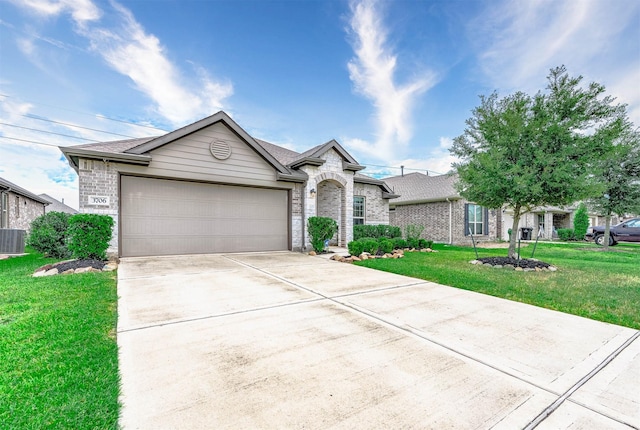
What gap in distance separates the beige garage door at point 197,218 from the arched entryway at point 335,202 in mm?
2337

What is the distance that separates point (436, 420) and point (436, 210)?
15926 millimetres

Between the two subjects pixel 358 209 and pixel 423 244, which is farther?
pixel 358 209

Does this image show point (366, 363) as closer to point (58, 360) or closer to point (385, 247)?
point (58, 360)

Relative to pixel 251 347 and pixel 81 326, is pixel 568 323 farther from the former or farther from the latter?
pixel 81 326

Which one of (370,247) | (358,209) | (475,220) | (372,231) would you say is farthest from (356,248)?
(475,220)

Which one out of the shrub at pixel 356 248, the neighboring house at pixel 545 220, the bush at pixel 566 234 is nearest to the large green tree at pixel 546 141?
the shrub at pixel 356 248

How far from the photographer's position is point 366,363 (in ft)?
8.47

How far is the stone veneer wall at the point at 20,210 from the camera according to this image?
1457 cm

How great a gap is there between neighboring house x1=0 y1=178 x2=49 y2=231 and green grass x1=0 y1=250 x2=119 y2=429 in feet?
42.4

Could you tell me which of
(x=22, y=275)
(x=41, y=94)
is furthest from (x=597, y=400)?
(x=41, y=94)

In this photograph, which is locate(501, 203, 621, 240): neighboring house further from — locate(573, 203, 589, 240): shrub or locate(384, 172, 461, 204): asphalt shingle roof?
locate(384, 172, 461, 204): asphalt shingle roof

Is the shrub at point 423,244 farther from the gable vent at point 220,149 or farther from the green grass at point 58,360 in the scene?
the green grass at point 58,360

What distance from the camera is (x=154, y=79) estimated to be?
43.0 ft

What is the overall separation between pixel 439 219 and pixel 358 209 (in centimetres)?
546
